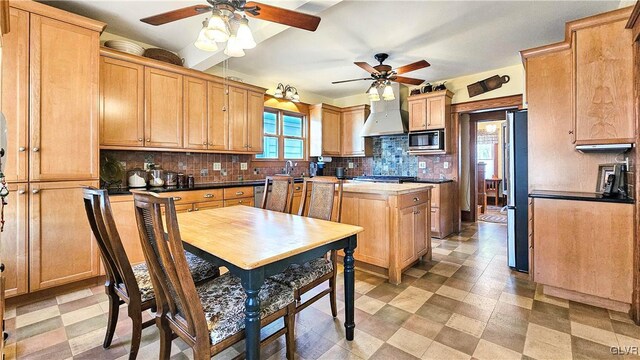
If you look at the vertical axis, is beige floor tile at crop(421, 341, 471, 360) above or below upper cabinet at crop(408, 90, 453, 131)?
below

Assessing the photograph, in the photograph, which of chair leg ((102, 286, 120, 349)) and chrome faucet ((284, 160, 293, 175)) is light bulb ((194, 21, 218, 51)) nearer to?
chair leg ((102, 286, 120, 349))

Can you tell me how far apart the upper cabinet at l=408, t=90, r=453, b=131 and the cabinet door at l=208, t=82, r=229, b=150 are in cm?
302

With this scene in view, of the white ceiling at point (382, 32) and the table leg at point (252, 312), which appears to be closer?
the table leg at point (252, 312)

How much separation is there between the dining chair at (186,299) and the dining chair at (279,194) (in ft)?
3.61

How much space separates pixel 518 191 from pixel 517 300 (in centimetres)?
109

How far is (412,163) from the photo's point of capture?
17.0 feet

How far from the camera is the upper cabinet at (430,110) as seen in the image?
4.42m

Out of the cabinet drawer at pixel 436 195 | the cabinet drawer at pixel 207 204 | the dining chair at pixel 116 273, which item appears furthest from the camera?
the cabinet drawer at pixel 436 195

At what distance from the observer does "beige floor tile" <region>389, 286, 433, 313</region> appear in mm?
2200

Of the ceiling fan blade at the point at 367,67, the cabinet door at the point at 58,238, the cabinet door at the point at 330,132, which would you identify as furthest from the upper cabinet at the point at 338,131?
the cabinet door at the point at 58,238

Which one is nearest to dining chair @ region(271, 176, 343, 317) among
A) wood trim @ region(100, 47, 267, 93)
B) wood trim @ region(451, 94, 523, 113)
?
wood trim @ region(100, 47, 267, 93)

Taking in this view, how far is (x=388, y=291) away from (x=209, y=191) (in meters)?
2.27

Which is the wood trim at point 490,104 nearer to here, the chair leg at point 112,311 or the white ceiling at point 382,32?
the white ceiling at point 382,32

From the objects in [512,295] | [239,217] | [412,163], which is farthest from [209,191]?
[412,163]
